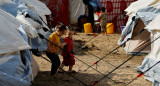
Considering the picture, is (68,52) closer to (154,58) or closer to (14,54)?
(154,58)

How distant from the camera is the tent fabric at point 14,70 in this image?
3.14m

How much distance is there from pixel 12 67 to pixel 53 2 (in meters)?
11.9

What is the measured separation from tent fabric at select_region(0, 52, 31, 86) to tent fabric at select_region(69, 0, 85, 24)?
1131cm

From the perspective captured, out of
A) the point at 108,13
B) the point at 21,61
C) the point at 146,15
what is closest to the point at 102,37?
the point at 108,13

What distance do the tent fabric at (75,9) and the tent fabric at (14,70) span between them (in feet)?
37.1

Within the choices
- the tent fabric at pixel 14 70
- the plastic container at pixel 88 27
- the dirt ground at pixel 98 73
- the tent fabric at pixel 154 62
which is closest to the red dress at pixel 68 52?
the dirt ground at pixel 98 73

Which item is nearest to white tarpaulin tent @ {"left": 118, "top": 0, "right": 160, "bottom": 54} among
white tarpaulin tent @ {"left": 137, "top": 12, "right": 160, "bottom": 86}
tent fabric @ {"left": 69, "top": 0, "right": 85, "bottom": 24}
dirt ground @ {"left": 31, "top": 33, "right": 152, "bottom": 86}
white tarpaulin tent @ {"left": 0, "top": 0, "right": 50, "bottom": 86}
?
dirt ground @ {"left": 31, "top": 33, "right": 152, "bottom": 86}

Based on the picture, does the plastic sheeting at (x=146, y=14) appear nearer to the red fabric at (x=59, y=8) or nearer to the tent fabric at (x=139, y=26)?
the tent fabric at (x=139, y=26)

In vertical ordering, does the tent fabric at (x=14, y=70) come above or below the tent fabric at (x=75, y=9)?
above

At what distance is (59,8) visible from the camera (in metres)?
14.9

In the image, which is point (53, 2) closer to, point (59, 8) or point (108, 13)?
point (59, 8)

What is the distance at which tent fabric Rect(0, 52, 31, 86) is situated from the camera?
3.14m

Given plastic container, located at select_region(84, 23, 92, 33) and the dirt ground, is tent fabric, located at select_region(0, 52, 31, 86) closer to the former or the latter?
the dirt ground

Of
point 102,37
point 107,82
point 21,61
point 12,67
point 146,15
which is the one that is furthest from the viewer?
point 102,37
